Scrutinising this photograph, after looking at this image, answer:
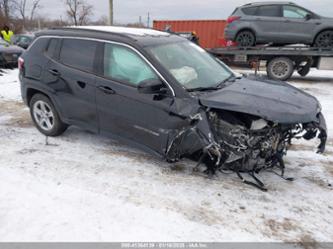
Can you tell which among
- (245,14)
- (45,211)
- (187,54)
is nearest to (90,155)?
(45,211)

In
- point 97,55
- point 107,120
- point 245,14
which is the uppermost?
point 245,14

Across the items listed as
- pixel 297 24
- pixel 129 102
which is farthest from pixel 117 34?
pixel 297 24

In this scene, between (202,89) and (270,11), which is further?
(270,11)

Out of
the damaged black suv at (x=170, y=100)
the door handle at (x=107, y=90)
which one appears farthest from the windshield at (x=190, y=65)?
the door handle at (x=107, y=90)

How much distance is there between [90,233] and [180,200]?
1.04 m

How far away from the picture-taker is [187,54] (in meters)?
4.34

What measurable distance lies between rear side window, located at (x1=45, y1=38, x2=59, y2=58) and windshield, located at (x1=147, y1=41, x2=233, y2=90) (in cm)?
174

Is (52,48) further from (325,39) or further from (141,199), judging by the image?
(325,39)

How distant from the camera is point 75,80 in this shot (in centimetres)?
437

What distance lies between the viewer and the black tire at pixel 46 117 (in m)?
4.89

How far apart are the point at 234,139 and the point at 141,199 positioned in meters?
1.26

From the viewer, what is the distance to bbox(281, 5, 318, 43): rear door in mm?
10898

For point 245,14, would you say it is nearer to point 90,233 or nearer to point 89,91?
point 89,91

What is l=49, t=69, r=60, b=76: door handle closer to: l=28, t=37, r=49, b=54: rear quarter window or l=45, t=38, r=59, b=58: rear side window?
l=45, t=38, r=59, b=58: rear side window
